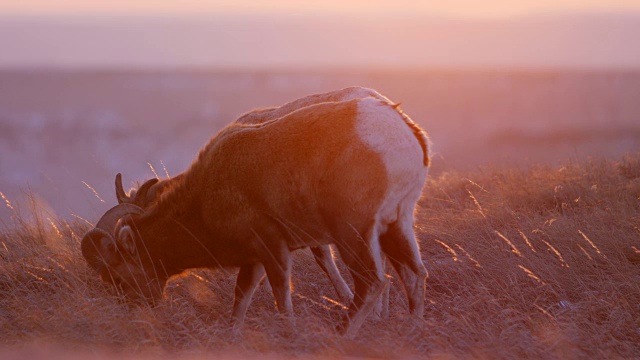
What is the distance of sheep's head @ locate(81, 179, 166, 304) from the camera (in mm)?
8781

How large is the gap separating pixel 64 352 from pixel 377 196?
256 cm

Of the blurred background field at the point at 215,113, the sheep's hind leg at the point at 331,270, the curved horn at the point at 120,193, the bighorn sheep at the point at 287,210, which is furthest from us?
the blurred background field at the point at 215,113

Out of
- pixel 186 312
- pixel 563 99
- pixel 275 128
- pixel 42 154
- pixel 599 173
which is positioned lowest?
pixel 563 99

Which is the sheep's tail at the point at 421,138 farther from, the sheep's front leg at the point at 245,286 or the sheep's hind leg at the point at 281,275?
the sheep's front leg at the point at 245,286

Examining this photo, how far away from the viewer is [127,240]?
8727mm

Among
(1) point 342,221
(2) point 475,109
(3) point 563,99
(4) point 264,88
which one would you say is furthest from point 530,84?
(1) point 342,221

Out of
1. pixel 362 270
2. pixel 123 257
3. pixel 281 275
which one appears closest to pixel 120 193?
pixel 123 257

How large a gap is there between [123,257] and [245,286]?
110cm

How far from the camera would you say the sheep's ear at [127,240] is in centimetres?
859

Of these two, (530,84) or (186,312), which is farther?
(530,84)

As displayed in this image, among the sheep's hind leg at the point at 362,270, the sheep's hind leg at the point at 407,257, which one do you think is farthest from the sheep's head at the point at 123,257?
the sheep's hind leg at the point at 407,257

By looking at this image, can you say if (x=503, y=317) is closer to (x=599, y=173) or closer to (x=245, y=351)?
(x=245, y=351)

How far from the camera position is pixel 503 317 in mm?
8219

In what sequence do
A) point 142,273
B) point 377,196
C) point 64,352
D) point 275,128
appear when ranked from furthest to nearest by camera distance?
point 142,273 → point 275,128 → point 377,196 → point 64,352
